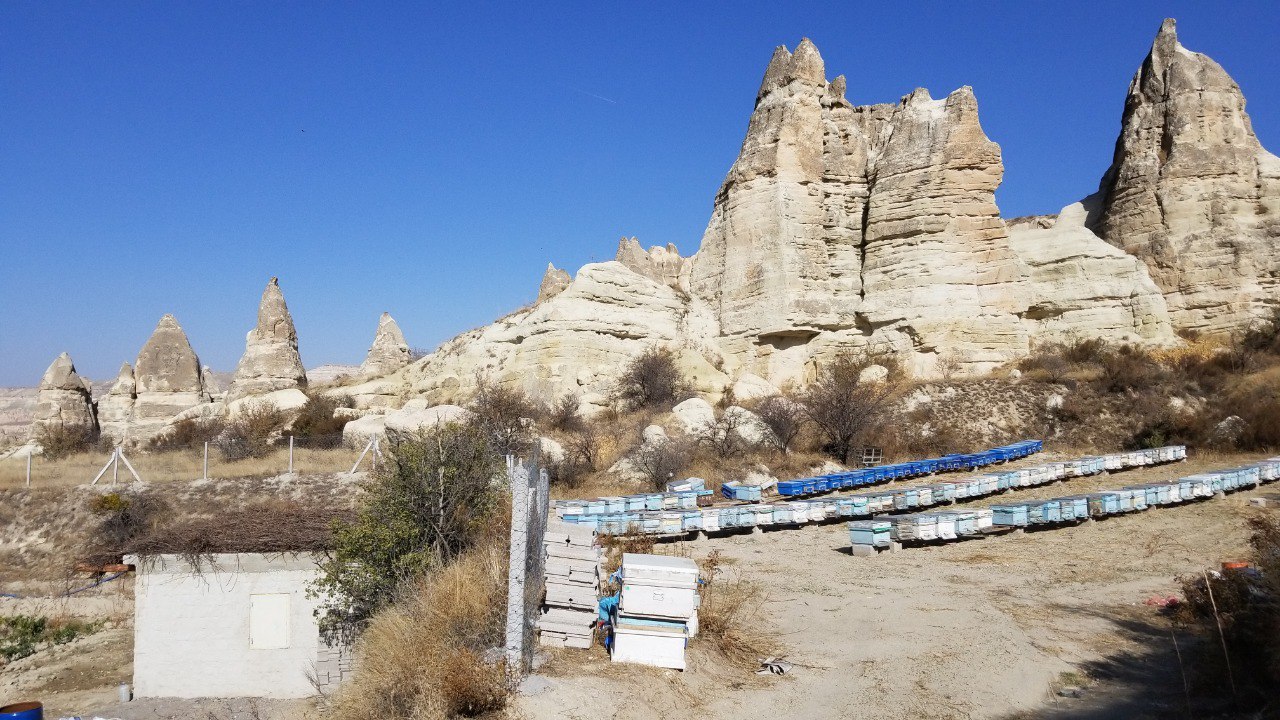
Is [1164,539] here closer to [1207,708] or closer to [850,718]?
[1207,708]

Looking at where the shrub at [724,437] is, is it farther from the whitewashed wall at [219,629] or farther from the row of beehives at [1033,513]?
the whitewashed wall at [219,629]

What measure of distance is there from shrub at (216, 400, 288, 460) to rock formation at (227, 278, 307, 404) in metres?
4.40

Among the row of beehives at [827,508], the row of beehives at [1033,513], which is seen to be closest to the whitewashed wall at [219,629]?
the row of beehives at [827,508]

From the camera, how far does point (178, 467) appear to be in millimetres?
23031

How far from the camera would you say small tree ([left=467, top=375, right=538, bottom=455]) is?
2069cm

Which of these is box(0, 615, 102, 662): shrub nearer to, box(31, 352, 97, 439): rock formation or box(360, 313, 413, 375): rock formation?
box(31, 352, 97, 439): rock formation

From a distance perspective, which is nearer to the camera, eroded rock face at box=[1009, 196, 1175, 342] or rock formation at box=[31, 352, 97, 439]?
eroded rock face at box=[1009, 196, 1175, 342]

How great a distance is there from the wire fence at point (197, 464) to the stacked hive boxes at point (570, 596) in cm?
1217

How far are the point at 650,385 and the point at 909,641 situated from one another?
20760 millimetres

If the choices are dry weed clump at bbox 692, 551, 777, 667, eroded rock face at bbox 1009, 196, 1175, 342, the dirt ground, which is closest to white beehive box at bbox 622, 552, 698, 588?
the dirt ground

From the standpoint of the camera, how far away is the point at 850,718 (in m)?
7.36

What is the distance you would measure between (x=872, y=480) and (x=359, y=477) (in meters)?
13.4

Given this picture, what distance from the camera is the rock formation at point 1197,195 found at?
32156 millimetres

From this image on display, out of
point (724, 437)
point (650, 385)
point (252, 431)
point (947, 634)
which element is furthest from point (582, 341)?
point (947, 634)
